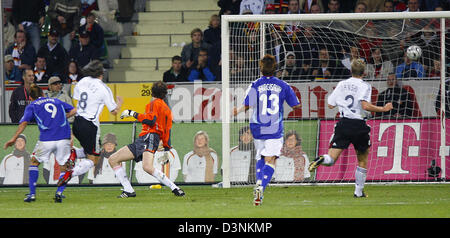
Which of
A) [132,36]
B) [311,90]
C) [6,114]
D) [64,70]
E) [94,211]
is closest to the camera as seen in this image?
[94,211]

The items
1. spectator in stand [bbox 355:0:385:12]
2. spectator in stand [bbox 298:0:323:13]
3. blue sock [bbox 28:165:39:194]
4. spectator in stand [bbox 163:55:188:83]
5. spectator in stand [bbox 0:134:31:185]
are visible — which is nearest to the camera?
blue sock [bbox 28:165:39:194]

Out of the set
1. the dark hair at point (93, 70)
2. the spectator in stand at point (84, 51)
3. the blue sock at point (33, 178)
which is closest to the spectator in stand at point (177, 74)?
the spectator in stand at point (84, 51)

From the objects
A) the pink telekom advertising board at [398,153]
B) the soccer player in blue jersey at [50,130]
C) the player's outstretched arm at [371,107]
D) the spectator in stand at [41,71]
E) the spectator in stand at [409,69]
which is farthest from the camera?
the spectator in stand at [41,71]

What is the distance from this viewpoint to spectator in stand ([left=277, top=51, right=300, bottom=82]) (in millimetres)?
15789

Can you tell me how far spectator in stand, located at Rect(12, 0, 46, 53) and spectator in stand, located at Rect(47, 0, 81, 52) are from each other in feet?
0.95

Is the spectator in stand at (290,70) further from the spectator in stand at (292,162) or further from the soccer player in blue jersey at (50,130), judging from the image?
the soccer player in blue jersey at (50,130)

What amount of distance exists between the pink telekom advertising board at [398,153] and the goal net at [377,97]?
0.06 feet

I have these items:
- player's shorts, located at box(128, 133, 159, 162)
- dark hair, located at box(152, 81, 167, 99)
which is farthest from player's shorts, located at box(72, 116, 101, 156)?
dark hair, located at box(152, 81, 167, 99)

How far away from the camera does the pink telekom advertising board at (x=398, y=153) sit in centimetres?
1473

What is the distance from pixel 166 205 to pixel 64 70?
10.1 metres

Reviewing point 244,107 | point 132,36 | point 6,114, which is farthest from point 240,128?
point 132,36

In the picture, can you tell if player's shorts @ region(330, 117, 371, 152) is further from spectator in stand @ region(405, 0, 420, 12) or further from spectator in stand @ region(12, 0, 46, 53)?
spectator in stand @ region(12, 0, 46, 53)
